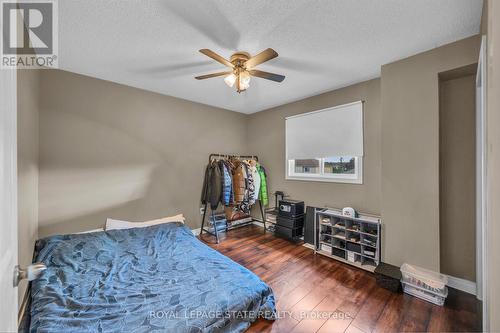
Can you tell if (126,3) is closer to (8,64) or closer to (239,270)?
(8,64)

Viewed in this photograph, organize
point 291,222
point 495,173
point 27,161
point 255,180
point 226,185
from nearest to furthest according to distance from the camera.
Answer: point 495,173 < point 27,161 < point 291,222 < point 226,185 < point 255,180

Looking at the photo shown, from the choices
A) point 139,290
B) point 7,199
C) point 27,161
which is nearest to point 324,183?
point 139,290

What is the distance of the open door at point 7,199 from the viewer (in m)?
0.56

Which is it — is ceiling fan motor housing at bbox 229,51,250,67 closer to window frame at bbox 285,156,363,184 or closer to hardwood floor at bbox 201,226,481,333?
window frame at bbox 285,156,363,184

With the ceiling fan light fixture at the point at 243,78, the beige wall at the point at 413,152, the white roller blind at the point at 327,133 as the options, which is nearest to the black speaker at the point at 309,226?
the white roller blind at the point at 327,133

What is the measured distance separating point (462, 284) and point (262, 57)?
9.63ft

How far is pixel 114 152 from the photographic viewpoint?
2.84 meters

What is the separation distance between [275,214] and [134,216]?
7.55 feet

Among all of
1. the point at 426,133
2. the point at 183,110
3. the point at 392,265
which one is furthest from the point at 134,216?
the point at 426,133

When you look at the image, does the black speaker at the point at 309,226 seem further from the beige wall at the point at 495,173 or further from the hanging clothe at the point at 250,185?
the beige wall at the point at 495,173

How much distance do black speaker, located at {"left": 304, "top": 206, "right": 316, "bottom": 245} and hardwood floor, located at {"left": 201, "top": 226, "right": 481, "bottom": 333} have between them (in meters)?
0.41

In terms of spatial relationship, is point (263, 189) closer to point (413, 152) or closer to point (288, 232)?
point (288, 232)

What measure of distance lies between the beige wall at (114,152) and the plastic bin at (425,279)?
118 inches

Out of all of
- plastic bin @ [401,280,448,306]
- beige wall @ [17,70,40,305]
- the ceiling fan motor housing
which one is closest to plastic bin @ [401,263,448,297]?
plastic bin @ [401,280,448,306]
